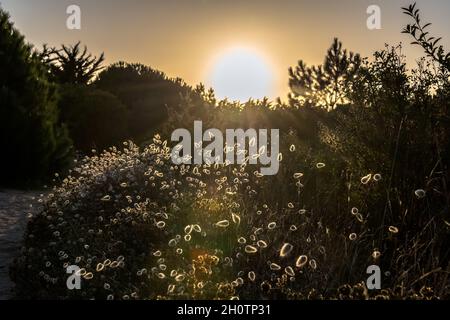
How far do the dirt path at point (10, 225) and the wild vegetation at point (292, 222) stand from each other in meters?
0.24

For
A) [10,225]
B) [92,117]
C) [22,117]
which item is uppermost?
[92,117]

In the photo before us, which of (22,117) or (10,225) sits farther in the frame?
(22,117)

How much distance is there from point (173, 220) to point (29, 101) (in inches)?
273

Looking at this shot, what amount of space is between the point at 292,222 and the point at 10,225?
4.70 metres

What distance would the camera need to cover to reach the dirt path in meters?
6.61

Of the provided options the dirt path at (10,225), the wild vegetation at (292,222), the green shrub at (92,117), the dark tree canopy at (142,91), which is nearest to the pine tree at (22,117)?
the dirt path at (10,225)

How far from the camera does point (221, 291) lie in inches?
181

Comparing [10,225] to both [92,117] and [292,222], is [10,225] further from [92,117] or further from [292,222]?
[92,117]

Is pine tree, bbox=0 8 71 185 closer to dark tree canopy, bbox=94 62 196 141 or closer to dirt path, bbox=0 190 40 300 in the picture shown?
dirt path, bbox=0 190 40 300

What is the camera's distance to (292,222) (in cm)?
721

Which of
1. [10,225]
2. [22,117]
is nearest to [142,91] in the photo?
[22,117]

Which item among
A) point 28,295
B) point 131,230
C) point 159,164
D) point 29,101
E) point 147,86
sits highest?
point 147,86

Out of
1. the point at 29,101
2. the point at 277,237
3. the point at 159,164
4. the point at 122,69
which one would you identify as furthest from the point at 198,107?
the point at 122,69
